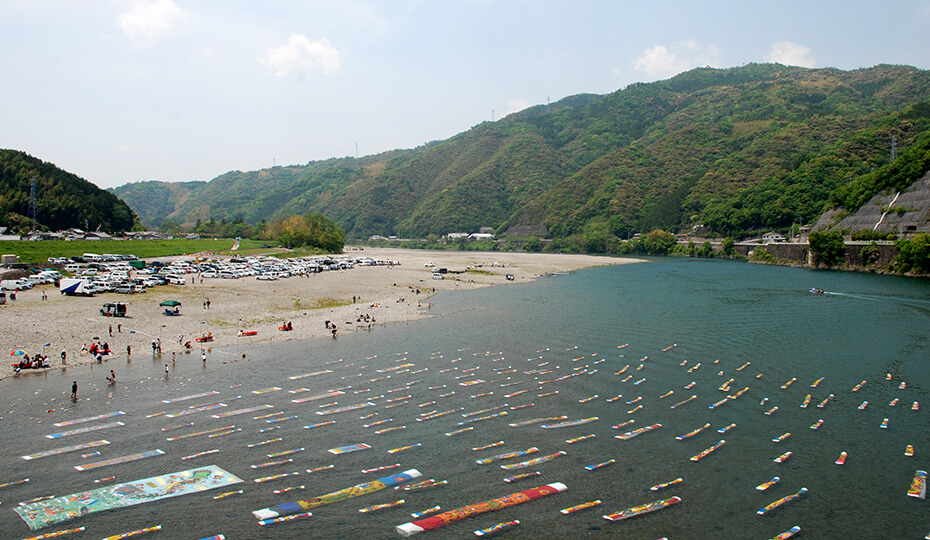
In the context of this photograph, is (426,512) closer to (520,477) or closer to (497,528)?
(497,528)

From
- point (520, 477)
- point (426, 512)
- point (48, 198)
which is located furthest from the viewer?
point (48, 198)

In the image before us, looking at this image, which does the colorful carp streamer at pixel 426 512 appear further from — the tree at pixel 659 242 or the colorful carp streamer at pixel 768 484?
the tree at pixel 659 242

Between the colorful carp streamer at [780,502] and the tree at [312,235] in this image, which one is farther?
the tree at [312,235]

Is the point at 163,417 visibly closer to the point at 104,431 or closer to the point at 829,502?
the point at 104,431

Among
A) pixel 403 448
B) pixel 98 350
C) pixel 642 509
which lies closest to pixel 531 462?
A: pixel 642 509

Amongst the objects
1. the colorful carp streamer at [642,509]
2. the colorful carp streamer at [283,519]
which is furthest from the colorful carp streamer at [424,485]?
the colorful carp streamer at [642,509]

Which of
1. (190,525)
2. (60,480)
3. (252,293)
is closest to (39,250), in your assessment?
(252,293)

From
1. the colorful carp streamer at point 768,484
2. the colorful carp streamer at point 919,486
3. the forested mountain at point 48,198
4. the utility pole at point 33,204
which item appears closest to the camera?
the colorful carp streamer at point 919,486
